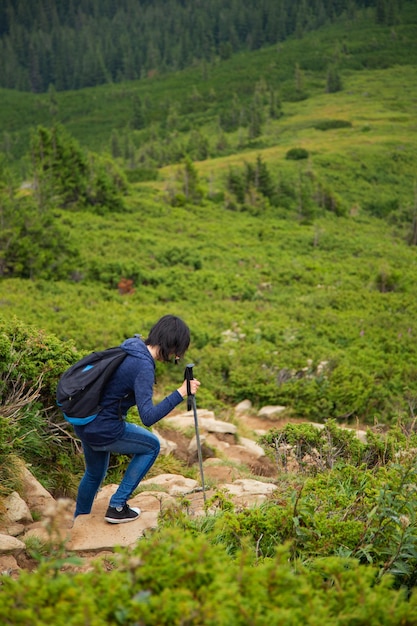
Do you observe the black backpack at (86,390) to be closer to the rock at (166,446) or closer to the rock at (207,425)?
the rock at (166,446)

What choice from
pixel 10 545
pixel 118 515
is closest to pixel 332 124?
pixel 118 515

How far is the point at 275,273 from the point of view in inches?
792

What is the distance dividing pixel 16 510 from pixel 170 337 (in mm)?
1728

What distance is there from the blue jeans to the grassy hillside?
4.11 metres

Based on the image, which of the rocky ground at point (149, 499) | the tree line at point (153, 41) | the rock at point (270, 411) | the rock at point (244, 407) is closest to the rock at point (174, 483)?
the rocky ground at point (149, 499)

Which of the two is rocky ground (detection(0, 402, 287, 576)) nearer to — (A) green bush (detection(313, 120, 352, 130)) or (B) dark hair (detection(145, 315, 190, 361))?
(B) dark hair (detection(145, 315, 190, 361))

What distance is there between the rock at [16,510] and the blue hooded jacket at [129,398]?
0.76m

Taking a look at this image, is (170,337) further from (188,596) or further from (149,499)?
(188,596)

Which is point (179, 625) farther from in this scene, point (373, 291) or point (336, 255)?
point (336, 255)

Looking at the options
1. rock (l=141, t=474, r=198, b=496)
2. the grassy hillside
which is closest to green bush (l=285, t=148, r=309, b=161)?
the grassy hillside

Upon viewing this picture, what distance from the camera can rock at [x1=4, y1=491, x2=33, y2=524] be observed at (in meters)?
3.98

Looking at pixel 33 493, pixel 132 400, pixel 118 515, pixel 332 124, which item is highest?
pixel 132 400

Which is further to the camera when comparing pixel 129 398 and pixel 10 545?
pixel 129 398

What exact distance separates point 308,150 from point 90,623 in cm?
5184
